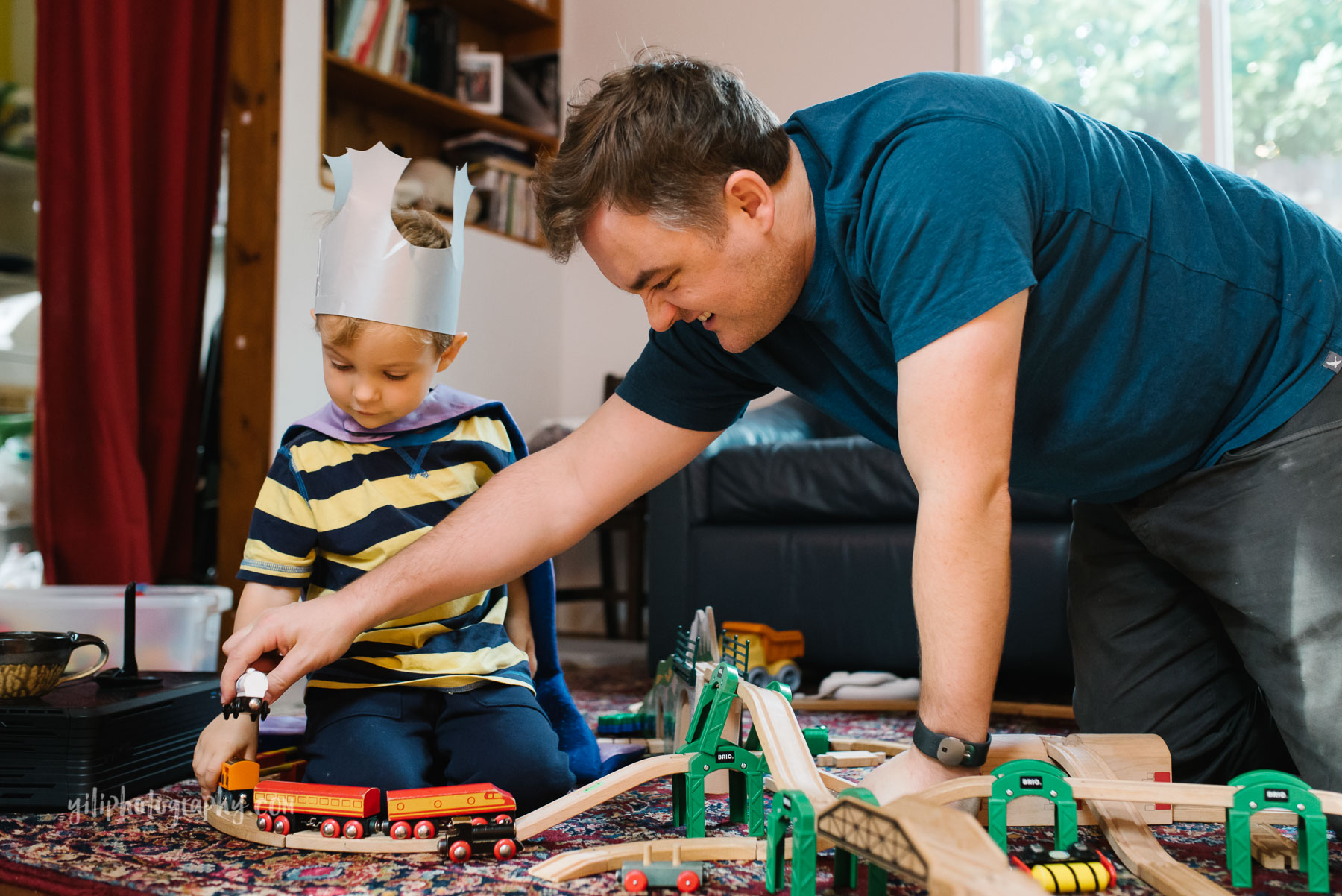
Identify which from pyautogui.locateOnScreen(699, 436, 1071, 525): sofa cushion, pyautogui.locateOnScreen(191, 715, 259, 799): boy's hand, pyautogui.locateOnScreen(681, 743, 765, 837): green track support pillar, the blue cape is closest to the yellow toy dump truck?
pyautogui.locateOnScreen(699, 436, 1071, 525): sofa cushion

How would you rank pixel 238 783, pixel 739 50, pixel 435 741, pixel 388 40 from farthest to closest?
pixel 739 50, pixel 388 40, pixel 435 741, pixel 238 783

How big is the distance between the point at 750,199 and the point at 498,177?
235cm

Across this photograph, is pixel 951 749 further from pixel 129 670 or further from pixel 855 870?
pixel 129 670

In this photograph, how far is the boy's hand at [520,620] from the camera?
126cm

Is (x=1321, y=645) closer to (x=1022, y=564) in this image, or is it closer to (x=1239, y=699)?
(x=1239, y=699)

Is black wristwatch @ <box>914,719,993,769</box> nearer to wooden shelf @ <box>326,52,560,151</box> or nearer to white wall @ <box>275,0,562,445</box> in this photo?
white wall @ <box>275,0,562,445</box>

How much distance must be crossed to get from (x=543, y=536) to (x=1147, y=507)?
638 millimetres

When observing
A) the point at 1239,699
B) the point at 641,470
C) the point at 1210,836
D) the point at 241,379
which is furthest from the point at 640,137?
the point at 241,379

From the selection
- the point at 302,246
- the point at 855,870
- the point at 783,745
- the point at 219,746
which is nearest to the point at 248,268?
the point at 302,246

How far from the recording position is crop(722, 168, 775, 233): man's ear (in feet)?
2.80

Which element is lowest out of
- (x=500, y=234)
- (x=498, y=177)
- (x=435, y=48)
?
(x=500, y=234)

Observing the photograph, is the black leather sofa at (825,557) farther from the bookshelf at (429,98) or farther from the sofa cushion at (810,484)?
the bookshelf at (429,98)

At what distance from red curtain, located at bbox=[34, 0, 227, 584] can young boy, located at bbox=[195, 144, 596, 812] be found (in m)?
1.10

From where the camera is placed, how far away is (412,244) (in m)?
1.16
